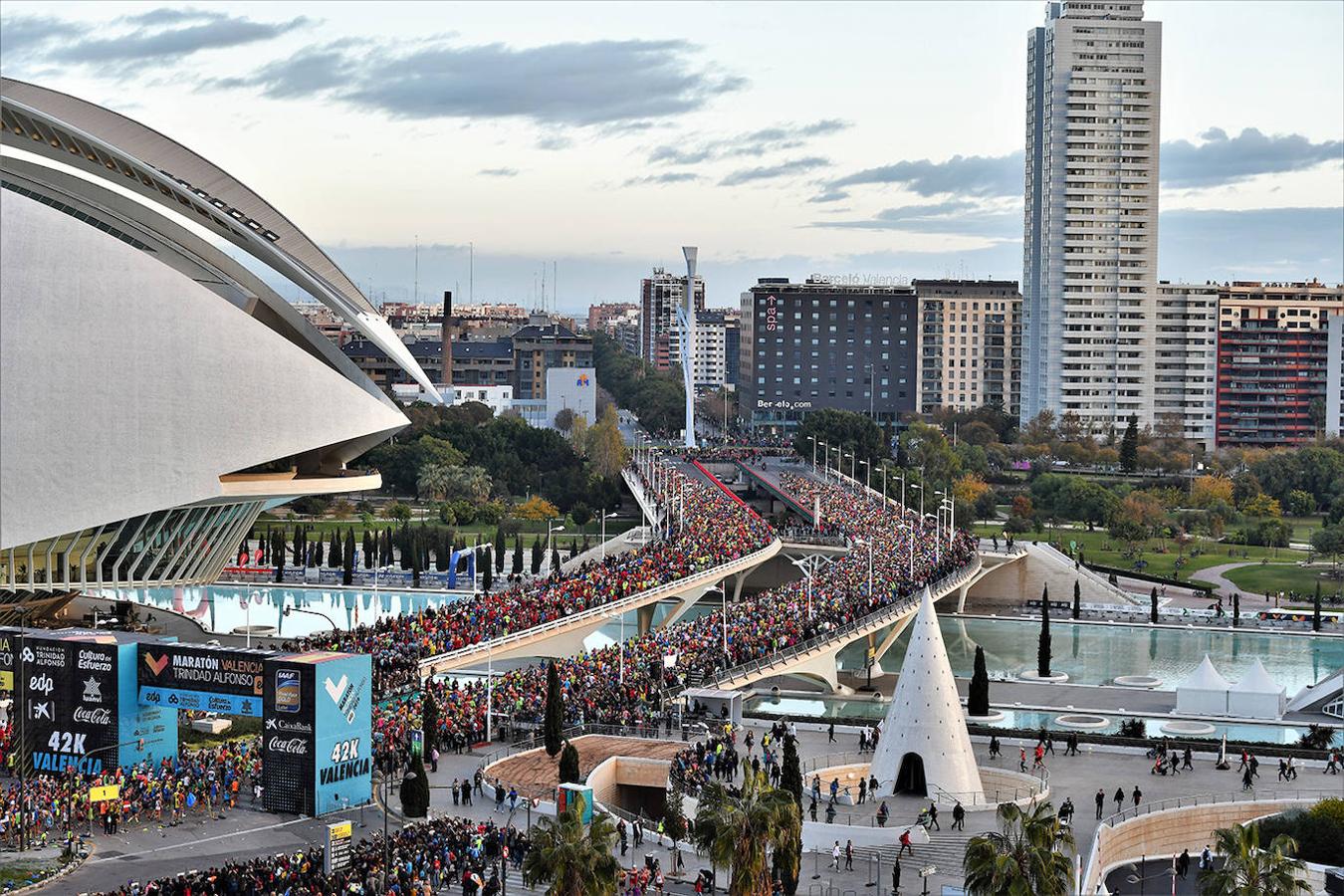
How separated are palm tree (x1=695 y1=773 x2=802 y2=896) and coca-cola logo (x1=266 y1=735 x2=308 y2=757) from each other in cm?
755

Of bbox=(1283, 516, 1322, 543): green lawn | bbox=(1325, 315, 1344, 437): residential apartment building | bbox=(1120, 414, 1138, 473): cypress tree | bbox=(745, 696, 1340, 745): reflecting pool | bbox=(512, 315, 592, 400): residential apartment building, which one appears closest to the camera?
bbox=(745, 696, 1340, 745): reflecting pool

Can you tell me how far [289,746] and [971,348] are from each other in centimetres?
10653

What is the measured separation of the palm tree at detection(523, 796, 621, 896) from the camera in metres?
20.8

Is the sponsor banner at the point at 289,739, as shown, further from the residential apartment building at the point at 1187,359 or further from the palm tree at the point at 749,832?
the residential apartment building at the point at 1187,359

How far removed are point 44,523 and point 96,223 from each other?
26.3ft

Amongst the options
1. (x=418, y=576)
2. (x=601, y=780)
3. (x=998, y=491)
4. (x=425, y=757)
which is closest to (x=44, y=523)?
(x=425, y=757)

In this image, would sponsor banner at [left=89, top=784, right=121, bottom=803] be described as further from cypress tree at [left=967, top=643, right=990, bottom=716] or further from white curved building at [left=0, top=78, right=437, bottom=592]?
cypress tree at [left=967, top=643, right=990, bottom=716]

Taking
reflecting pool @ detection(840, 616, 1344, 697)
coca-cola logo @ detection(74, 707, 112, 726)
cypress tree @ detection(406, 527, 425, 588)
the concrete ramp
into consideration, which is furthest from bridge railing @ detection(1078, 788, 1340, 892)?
cypress tree @ detection(406, 527, 425, 588)

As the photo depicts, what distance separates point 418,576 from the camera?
202 feet

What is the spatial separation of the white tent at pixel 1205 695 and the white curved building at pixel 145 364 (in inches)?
740

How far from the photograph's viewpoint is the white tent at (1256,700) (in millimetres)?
40594

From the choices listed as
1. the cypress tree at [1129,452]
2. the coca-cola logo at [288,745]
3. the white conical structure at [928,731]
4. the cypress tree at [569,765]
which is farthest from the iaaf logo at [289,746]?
the cypress tree at [1129,452]

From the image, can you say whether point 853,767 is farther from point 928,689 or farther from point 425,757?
point 425,757

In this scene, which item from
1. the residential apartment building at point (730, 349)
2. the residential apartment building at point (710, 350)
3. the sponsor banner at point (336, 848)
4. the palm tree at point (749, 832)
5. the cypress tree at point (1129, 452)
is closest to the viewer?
the palm tree at point (749, 832)
